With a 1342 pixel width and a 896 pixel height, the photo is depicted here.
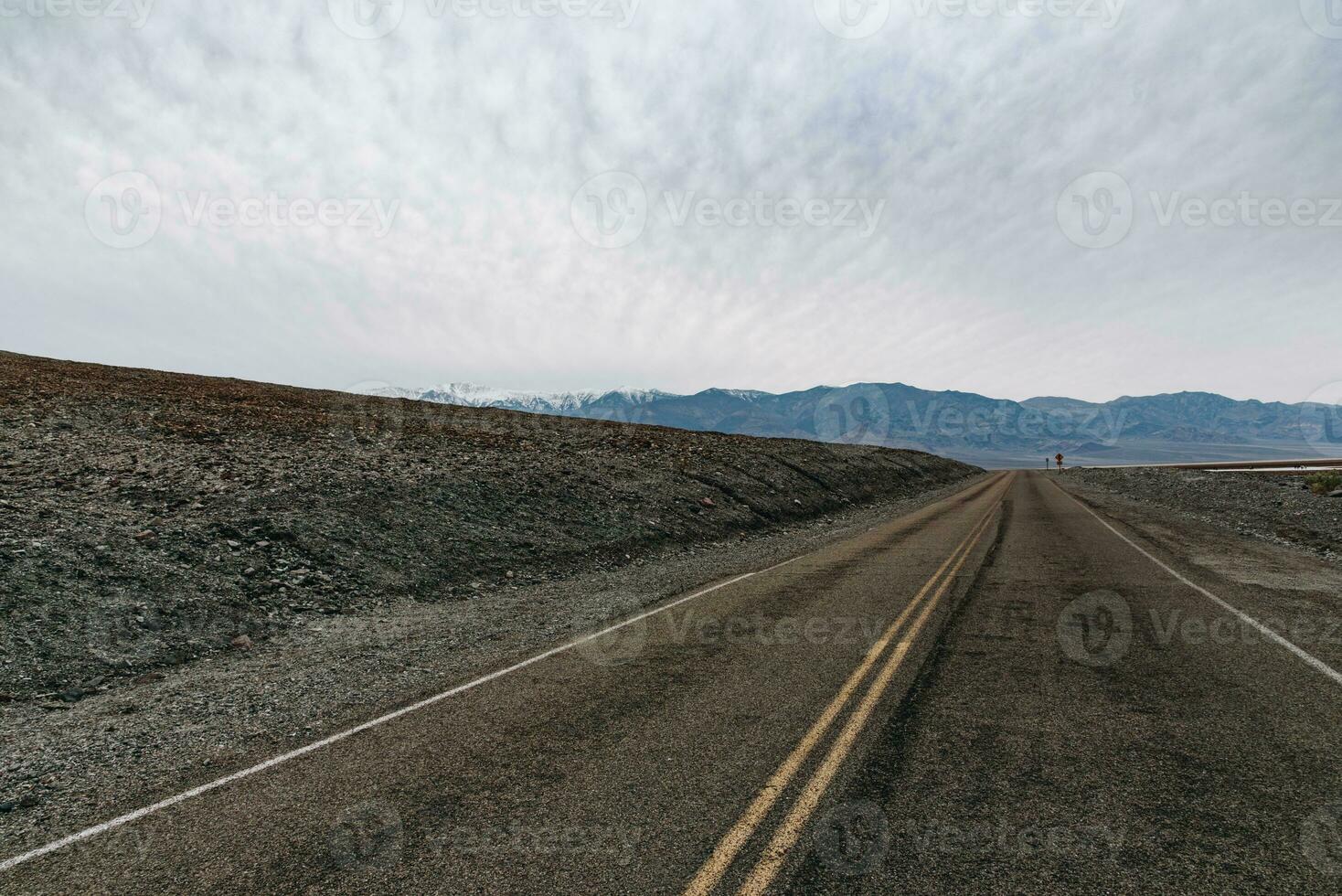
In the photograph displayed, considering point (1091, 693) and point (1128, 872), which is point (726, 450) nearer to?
point (1091, 693)

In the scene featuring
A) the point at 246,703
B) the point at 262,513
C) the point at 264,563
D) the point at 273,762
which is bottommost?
the point at 246,703

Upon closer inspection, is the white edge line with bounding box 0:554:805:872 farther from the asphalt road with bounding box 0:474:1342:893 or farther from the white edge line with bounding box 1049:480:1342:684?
the white edge line with bounding box 1049:480:1342:684

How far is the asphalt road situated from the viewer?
11.6 feet

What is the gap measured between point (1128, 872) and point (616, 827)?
294 centimetres

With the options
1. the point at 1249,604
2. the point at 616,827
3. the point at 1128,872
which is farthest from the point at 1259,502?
the point at 616,827

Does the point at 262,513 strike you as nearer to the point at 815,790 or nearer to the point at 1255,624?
the point at 815,790

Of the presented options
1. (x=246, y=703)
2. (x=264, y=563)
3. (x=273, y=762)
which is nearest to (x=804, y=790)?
(x=273, y=762)

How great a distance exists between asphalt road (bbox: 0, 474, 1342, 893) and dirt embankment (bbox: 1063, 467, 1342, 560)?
13.0 metres

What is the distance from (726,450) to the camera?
31.8 metres

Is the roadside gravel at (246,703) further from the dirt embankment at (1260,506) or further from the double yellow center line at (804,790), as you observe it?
the dirt embankment at (1260,506)

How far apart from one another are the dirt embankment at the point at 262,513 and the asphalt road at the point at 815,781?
4.85 m

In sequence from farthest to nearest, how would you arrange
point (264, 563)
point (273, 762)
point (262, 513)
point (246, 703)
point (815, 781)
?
point (262, 513), point (264, 563), point (246, 703), point (273, 762), point (815, 781)

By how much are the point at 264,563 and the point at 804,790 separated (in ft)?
34.6

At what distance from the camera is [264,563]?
35.7ft
